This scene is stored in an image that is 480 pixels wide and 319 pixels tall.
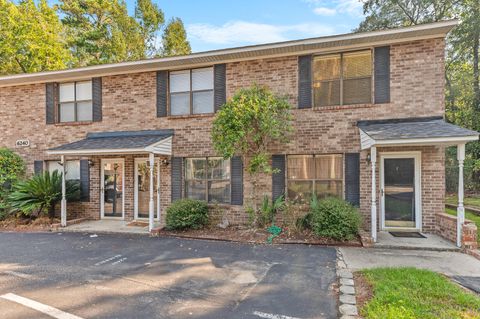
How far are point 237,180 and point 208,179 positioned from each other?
105cm

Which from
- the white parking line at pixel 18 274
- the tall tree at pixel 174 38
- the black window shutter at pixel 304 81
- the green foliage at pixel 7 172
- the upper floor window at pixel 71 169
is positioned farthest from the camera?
the tall tree at pixel 174 38

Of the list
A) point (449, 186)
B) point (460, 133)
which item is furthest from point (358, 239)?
point (449, 186)

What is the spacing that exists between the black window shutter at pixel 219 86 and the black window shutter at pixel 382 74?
451 centimetres

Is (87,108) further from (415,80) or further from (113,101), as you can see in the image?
(415,80)

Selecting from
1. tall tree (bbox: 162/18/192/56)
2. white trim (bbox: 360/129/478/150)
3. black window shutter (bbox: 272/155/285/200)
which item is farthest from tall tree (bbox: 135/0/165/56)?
white trim (bbox: 360/129/478/150)

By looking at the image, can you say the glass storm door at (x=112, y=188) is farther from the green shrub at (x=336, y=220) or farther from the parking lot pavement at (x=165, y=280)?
the green shrub at (x=336, y=220)

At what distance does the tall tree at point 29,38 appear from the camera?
53.4ft

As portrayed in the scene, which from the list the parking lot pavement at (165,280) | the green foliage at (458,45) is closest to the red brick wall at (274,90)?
the parking lot pavement at (165,280)

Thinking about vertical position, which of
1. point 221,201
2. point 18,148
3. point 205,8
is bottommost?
point 221,201

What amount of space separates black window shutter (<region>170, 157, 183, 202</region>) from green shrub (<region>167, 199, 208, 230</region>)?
2.84 ft

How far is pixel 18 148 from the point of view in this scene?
10984 mm

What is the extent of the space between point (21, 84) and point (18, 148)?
2.56m

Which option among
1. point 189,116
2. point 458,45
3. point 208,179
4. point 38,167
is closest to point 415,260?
point 208,179

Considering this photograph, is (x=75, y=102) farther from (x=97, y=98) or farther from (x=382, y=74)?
(x=382, y=74)
